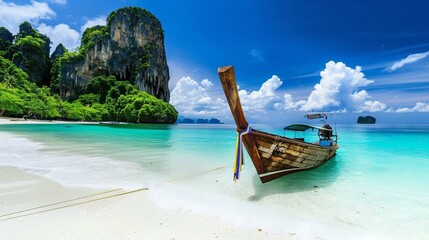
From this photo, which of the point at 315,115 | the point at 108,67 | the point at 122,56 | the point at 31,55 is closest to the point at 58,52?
the point at 31,55

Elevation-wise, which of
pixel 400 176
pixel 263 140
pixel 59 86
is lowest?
pixel 400 176

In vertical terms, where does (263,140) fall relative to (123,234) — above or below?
above

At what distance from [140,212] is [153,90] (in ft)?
295

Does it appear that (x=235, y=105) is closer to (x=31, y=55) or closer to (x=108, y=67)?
(x=108, y=67)

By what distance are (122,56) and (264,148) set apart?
9044cm

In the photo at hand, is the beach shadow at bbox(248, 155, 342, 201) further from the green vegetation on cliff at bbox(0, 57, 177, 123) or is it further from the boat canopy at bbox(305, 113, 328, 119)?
the green vegetation on cliff at bbox(0, 57, 177, 123)

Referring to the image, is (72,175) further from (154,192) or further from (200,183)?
(200,183)

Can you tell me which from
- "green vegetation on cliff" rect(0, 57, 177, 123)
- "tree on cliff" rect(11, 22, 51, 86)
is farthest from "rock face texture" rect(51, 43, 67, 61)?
"green vegetation on cliff" rect(0, 57, 177, 123)

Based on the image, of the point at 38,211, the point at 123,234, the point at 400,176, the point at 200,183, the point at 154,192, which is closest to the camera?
the point at 123,234

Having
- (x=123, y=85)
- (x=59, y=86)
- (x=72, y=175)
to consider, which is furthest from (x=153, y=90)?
(x=72, y=175)

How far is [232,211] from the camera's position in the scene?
485 cm

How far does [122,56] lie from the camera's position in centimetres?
8469

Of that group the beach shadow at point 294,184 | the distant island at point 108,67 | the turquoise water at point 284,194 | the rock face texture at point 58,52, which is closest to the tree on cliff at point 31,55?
the distant island at point 108,67

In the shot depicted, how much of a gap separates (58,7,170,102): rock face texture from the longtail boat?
274 ft
